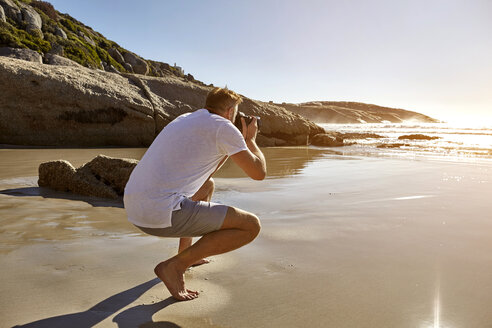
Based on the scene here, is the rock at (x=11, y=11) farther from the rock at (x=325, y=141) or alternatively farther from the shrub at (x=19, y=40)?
the rock at (x=325, y=141)

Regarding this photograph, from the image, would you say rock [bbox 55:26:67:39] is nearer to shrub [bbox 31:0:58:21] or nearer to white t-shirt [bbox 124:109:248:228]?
shrub [bbox 31:0:58:21]

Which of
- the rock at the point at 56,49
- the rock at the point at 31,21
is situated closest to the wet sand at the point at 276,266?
the rock at the point at 56,49

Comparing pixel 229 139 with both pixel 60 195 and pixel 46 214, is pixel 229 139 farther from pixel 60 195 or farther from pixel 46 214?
pixel 60 195

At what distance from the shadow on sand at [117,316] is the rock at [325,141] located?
41.6 feet

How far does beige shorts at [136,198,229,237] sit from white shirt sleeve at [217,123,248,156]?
348mm

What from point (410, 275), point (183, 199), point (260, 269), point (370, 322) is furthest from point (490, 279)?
point (183, 199)

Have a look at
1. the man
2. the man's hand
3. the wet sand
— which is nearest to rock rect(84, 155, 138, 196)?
the wet sand

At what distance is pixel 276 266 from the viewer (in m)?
2.79

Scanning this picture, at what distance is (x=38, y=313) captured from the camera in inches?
79.0

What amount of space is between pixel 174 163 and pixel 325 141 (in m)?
12.7

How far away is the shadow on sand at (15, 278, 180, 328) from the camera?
1.93 m

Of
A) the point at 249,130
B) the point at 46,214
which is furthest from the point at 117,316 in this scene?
the point at 46,214

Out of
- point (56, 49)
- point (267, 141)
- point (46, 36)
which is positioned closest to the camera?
point (267, 141)

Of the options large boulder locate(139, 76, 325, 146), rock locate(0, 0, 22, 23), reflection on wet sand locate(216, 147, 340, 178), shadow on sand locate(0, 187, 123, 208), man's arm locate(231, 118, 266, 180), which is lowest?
shadow on sand locate(0, 187, 123, 208)
